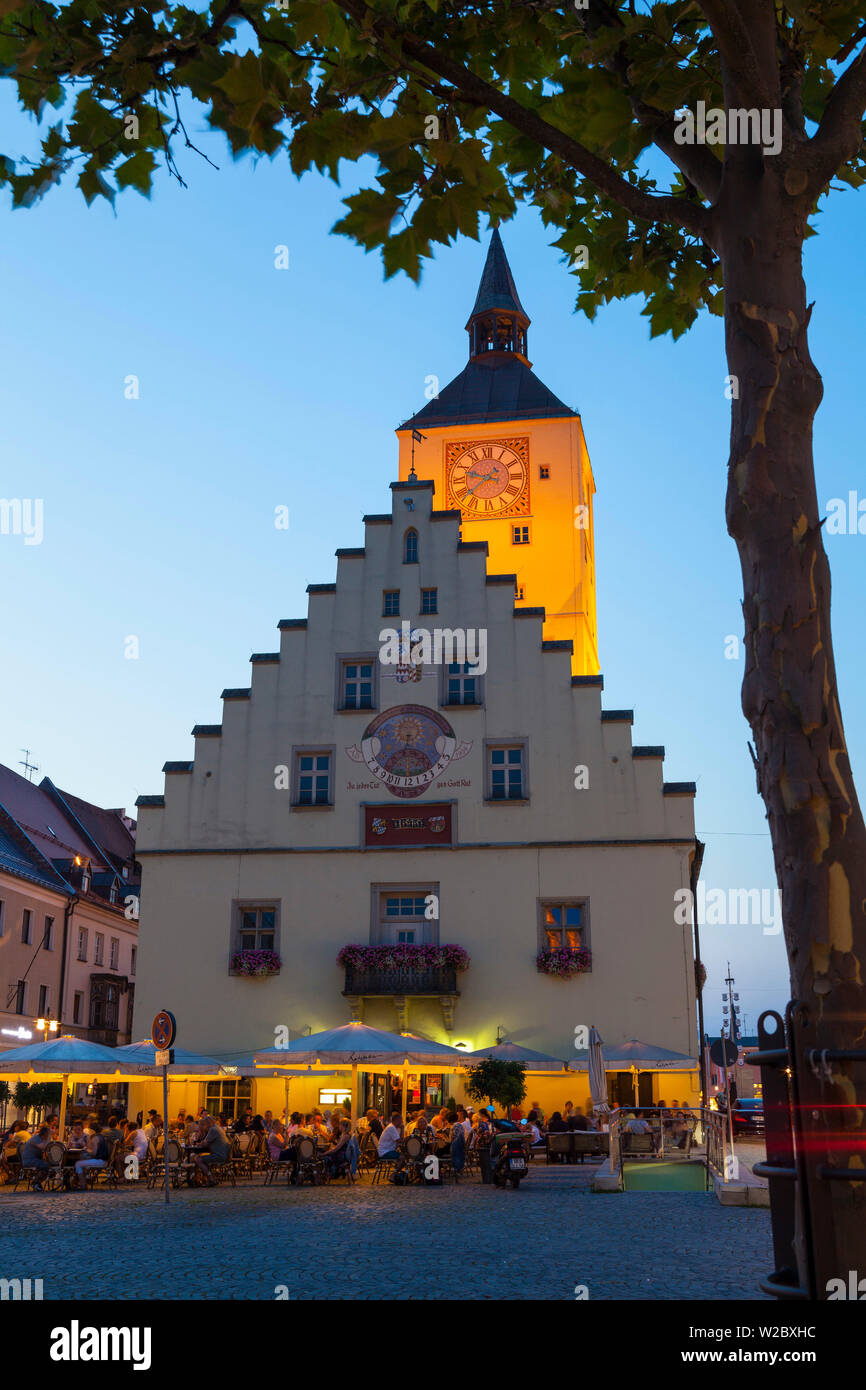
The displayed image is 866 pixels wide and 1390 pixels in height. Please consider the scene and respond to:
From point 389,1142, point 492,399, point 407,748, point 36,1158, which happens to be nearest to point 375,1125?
point 389,1142

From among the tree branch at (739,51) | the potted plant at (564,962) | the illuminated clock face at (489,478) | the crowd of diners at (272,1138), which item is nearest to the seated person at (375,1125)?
the crowd of diners at (272,1138)

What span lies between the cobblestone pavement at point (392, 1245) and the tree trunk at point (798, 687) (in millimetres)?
6470

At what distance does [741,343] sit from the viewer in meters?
4.92

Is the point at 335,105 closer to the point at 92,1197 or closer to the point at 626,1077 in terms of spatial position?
the point at 92,1197

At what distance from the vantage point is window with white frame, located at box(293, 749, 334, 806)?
34781 millimetres

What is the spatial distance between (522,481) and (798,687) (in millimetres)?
46442

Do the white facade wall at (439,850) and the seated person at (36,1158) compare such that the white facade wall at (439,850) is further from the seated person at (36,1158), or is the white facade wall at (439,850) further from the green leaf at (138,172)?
the green leaf at (138,172)

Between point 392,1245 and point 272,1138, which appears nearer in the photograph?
point 392,1245

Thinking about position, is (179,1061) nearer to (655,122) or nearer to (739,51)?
(655,122)

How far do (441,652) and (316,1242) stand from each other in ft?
75.2

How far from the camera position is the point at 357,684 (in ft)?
117

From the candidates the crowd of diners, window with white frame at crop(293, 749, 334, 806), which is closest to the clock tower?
window with white frame at crop(293, 749, 334, 806)

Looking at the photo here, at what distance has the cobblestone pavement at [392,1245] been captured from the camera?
10352mm

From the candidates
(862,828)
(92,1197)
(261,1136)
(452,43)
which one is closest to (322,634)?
(261,1136)
